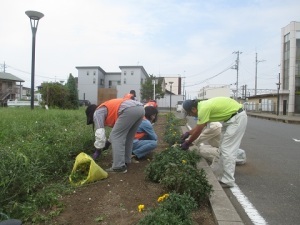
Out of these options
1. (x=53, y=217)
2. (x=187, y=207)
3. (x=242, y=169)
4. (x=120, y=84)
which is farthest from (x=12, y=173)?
(x=120, y=84)

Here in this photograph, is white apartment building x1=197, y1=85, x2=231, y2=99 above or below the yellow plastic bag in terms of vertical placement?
above

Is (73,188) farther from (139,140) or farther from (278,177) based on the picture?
(278,177)

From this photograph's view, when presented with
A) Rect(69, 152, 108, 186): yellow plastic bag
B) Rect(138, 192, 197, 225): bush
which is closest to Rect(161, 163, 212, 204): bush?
Rect(138, 192, 197, 225): bush

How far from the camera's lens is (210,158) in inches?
253

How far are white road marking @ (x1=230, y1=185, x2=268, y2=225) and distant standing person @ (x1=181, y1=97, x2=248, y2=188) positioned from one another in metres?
0.18

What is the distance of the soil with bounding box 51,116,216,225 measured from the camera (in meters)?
3.11

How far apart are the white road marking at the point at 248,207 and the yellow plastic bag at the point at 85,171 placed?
71.2 inches

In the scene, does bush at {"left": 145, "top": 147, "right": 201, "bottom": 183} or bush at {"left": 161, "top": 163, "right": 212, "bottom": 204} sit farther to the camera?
bush at {"left": 145, "top": 147, "right": 201, "bottom": 183}

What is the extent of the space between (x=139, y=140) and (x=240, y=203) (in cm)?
226

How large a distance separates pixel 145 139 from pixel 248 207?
242 cm

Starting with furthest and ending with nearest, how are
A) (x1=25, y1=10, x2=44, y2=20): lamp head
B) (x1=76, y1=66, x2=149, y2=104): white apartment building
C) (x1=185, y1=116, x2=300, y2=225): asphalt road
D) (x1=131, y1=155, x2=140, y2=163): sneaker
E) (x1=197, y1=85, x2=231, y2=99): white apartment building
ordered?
(x1=197, y1=85, x2=231, y2=99): white apartment building, (x1=76, y1=66, x2=149, y2=104): white apartment building, (x1=25, y1=10, x2=44, y2=20): lamp head, (x1=131, y1=155, x2=140, y2=163): sneaker, (x1=185, y1=116, x2=300, y2=225): asphalt road

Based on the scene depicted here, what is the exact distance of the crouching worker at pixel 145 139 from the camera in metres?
5.77

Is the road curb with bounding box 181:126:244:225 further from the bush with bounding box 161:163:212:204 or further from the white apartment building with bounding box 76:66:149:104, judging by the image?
the white apartment building with bounding box 76:66:149:104

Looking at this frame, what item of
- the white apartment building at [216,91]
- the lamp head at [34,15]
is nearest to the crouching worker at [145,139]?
the lamp head at [34,15]
